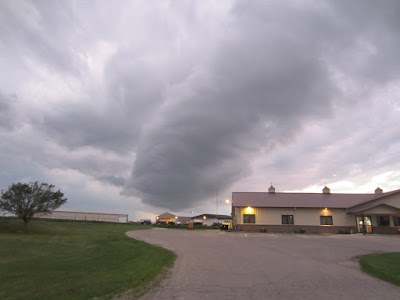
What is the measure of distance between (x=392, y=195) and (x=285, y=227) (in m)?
16.6

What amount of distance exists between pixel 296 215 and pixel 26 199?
131ft

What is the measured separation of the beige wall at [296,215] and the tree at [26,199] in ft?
95.3

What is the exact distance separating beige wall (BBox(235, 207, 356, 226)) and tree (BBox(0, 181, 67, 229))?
95.3ft

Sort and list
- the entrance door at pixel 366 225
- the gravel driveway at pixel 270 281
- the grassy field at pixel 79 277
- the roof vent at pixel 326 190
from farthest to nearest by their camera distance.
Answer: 1. the roof vent at pixel 326 190
2. the entrance door at pixel 366 225
3. the gravel driveway at pixel 270 281
4. the grassy field at pixel 79 277

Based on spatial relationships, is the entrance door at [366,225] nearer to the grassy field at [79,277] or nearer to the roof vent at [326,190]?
the roof vent at [326,190]

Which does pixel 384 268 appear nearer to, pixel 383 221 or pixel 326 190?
pixel 383 221

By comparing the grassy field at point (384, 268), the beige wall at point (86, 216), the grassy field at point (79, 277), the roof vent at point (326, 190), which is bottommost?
the grassy field at point (79, 277)

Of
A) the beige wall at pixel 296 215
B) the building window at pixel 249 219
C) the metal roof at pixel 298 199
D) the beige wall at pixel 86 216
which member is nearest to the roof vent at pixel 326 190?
the metal roof at pixel 298 199

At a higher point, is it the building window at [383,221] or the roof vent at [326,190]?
the roof vent at [326,190]

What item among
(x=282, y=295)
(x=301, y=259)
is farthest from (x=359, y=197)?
(x=282, y=295)

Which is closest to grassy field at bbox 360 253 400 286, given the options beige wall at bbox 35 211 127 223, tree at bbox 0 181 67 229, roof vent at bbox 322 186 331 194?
tree at bbox 0 181 67 229

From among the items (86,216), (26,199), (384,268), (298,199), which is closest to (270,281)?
(384,268)

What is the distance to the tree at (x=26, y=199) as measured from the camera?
45156 millimetres

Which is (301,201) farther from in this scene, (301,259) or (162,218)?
(162,218)
